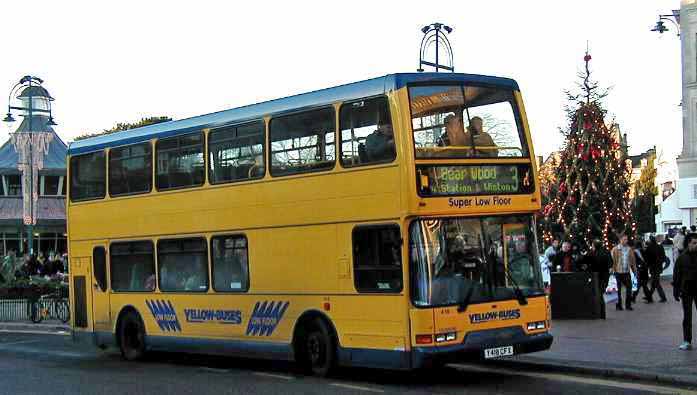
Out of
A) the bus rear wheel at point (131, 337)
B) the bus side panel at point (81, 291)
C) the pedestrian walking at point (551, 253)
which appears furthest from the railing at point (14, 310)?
the pedestrian walking at point (551, 253)

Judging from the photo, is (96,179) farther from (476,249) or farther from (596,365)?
(596,365)

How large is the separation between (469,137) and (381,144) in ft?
3.96

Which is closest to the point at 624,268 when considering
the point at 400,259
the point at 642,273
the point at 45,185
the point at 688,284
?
the point at 642,273

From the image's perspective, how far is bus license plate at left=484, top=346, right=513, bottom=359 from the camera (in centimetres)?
1252

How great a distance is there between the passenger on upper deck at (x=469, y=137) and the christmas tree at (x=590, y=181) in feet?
57.7

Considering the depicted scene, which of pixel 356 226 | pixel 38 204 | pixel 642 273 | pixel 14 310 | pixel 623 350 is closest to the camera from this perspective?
pixel 356 226

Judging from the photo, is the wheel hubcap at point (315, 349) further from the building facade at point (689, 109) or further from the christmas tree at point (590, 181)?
the building facade at point (689, 109)

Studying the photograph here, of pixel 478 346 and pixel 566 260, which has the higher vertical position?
pixel 566 260

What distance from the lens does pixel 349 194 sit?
13.2 m

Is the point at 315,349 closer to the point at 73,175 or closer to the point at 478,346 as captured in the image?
the point at 478,346

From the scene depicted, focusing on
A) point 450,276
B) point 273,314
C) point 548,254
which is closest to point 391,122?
point 450,276

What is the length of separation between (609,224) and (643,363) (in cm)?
1742

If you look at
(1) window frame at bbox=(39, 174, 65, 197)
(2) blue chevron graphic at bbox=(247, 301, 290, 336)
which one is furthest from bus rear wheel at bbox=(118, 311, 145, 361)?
(1) window frame at bbox=(39, 174, 65, 197)

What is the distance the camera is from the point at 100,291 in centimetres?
1856
